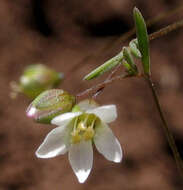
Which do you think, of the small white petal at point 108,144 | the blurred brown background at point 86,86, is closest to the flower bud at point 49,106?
the small white petal at point 108,144

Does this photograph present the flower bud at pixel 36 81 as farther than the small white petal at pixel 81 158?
Yes

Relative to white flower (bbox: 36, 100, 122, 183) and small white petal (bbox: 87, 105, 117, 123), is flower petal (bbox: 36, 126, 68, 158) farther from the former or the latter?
small white petal (bbox: 87, 105, 117, 123)

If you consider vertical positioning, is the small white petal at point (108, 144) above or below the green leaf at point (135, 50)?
below

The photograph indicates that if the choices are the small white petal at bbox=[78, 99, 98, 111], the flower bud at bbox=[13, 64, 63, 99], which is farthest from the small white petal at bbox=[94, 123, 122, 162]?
the flower bud at bbox=[13, 64, 63, 99]

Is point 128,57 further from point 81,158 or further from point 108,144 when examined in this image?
point 81,158

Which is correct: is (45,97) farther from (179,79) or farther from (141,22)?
(179,79)

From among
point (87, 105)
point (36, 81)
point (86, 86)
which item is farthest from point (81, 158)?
point (86, 86)

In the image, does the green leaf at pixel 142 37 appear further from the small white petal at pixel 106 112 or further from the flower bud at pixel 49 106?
the flower bud at pixel 49 106

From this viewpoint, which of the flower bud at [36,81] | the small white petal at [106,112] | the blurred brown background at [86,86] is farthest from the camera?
the blurred brown background at [86,86]
